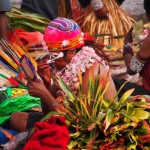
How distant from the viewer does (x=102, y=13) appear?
26.8 ft

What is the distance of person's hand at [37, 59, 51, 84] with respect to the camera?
5.05 metres

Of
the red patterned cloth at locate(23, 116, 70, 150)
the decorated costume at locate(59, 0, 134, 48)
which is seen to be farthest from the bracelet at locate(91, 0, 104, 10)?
the red patterned cloth at locate(23, 116, 70, 150)

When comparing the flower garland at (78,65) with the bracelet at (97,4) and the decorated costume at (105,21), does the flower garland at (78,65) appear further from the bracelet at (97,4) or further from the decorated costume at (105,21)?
the bracelet at (97,4)

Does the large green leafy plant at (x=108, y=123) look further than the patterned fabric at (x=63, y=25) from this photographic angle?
No

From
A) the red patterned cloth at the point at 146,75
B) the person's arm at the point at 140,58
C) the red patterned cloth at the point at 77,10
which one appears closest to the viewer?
the person's arm at the point at 140,58

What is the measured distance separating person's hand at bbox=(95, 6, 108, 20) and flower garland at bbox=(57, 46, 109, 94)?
325cm

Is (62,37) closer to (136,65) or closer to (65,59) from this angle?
(65,59)

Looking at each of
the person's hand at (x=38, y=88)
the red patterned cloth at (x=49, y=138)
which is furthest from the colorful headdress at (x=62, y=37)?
the red patterned cloth at (x=49, y=138)

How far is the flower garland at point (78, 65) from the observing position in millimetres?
4832

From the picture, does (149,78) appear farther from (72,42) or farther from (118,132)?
(118,132)

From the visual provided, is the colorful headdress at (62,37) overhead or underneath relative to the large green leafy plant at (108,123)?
overhead

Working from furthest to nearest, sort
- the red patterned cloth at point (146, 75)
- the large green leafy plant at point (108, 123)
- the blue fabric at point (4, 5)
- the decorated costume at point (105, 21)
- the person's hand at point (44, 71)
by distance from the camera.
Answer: the decorated costume at point (105, 21)
the blue fabric at point (4, 5)
the red patterned cloth at point (146, 75)
the person's hand at point (44, 71)
the large green leafy plant at point (108, 123)

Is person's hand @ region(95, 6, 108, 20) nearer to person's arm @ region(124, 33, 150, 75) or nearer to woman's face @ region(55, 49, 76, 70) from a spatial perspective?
person's arm @ region(124, 33, 150, 75)

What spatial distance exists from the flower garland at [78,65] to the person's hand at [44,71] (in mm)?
166
